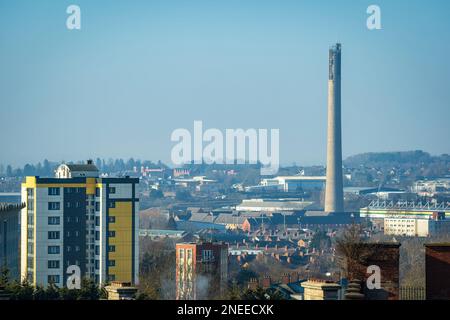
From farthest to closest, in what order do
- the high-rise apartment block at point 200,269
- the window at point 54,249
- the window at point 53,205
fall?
1. the window at point 53,205
2. the window at point 54,249
3. the high-rise apartment block at point 200,269

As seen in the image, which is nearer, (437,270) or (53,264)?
(437,270)

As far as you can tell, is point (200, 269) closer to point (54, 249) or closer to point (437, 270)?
point (54, 249)

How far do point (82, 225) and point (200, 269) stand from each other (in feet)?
11.0

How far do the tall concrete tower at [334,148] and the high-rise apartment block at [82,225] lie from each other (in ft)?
155

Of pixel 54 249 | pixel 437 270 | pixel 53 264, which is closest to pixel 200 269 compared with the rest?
pixel 53 264

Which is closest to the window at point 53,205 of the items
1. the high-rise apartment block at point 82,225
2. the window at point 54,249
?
the high-rise apartment block at point 82,225

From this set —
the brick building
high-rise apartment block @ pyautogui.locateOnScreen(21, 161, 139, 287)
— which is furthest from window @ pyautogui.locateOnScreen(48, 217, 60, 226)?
the brick building

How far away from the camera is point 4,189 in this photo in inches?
1913

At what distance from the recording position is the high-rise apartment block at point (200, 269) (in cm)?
2117

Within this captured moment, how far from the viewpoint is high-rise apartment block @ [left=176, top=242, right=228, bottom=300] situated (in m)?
21.2

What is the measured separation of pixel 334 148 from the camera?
7644 centimetres

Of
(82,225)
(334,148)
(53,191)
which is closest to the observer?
(82,225)

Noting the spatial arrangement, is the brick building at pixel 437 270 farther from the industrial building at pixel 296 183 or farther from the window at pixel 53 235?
the industrial building at pixel 296 183
